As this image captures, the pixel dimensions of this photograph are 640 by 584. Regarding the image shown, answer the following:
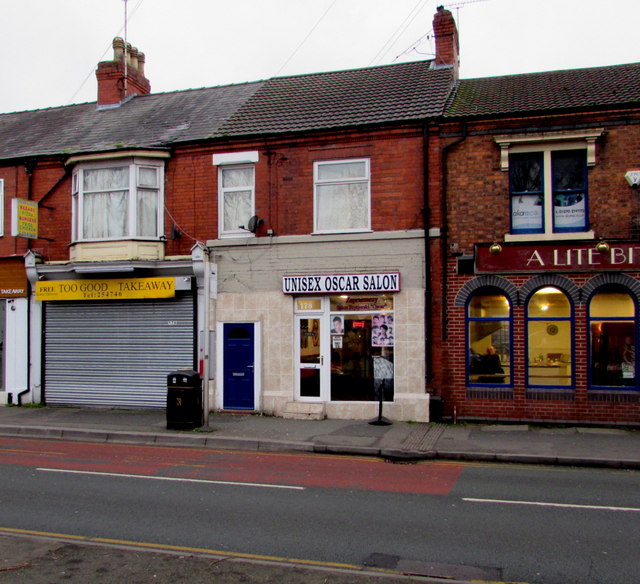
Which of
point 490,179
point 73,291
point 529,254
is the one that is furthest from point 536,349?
point 73,291

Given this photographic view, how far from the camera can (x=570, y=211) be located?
13.9m

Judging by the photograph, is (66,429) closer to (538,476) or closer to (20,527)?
(20,527)

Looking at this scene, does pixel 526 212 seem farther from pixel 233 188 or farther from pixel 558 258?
pixel 233 188

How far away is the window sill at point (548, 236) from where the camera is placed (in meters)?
13.6

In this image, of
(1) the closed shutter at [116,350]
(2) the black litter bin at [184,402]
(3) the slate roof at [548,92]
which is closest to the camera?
(2) the black litter bin at [184,402]

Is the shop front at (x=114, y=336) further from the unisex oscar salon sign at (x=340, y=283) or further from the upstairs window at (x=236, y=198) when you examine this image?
the unisex oscar salon sign at (x=340, y=283)

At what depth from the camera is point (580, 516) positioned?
7.37m

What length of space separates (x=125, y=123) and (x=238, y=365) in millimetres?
8352

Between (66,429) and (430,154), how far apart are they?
1005 cm

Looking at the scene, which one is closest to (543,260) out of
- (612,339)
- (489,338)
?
(489,338)

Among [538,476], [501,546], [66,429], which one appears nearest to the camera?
[501,546]

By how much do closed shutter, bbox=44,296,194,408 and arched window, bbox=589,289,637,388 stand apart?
372 inches

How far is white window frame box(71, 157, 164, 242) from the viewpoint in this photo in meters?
16.1

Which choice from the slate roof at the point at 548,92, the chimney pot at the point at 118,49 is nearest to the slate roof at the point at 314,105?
the slate roof at the point at 548,92
